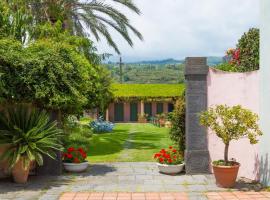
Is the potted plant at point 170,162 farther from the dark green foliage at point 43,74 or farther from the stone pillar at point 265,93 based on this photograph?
the dark green foliage at point 43,74

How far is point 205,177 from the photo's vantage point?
9.62 m

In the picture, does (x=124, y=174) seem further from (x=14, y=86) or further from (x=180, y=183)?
(x=14, y=86)

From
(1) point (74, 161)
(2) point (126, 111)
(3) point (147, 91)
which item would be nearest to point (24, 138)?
(1) point (74, 161)

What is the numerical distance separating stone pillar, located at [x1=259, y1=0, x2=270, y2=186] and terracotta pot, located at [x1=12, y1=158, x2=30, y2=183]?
17.3 ft

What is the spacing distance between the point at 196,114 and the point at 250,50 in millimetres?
2185

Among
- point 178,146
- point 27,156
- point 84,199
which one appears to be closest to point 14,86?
point 27,156

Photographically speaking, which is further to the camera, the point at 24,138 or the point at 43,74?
the point at 43,74

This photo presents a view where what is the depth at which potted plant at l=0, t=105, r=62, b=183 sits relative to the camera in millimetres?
8822

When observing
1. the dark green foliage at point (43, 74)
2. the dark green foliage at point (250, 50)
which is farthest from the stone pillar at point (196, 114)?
the dark green foliage at point (43, 74)

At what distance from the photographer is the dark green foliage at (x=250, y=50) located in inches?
392

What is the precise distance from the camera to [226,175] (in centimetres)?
838

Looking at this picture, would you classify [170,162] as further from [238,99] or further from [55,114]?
[55,114]

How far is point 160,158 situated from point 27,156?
332 cm

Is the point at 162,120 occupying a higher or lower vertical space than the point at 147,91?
lower
